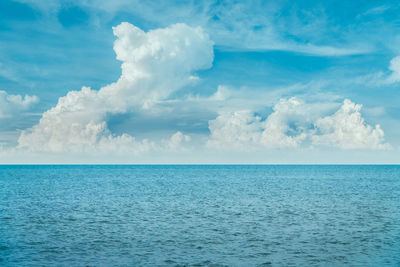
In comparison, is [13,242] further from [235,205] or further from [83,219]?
[235,205]

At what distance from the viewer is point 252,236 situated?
35.6 meters

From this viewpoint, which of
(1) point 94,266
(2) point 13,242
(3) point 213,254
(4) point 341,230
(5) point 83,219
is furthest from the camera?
(5) point 83,219

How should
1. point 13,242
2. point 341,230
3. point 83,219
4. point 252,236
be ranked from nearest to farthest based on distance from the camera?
point 13,242
point 252,236
point 341,230
point 83,219

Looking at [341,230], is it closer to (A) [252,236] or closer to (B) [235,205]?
(A) [252,236]

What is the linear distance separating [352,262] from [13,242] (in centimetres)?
3022

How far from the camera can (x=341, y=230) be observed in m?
38.6

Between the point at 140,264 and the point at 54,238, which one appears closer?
the point at 140,264

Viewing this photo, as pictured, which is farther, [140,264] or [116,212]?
[116,212]

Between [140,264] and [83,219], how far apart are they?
21455 mm

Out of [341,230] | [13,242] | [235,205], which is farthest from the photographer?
[235,205]

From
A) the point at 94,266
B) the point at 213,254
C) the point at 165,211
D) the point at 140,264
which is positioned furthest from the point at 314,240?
the point at 165,211

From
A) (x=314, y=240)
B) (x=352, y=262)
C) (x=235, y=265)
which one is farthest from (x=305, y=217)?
(x=235, y=265)

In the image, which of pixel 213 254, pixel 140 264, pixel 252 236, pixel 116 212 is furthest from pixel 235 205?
pixel 140 264

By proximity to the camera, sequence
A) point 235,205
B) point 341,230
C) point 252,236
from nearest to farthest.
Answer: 1. point 252,236
2. point 341,230
3. point 235,205
